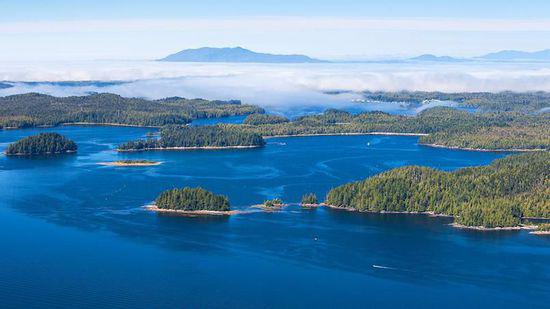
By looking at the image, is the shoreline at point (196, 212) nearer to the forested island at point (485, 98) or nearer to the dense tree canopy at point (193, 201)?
the dense tree canopy at point (193, 201)

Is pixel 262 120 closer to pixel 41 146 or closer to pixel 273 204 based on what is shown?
pixel 41 146

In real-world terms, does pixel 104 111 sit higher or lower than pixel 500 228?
higher

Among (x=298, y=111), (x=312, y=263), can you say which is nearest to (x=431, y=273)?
(x=312, y=263)

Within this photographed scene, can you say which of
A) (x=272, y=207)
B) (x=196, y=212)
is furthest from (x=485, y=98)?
(x=196, y=212)

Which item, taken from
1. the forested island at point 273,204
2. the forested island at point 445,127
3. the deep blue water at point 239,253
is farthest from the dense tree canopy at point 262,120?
the forested island at point 273,204

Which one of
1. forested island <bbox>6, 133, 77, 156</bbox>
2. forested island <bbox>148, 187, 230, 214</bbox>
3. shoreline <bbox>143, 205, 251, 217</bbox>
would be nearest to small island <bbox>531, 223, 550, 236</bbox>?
shoreline <bbox>143, 205, 251, 217</bbox>

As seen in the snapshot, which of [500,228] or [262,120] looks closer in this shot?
[500,228]
